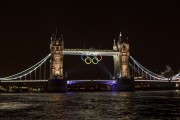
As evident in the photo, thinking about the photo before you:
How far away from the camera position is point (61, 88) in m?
103

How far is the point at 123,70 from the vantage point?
4574 inches

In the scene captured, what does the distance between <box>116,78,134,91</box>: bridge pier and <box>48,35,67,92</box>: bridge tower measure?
44.6 feet

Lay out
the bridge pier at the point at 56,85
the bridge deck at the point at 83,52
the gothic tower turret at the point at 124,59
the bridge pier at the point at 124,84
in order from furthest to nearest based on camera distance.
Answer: the gothic tower turret at the point at 124,59
the bridge pier at the point at 124,84
the bridge deck at the point at 83,52
the bridge pier at the point at 56,85

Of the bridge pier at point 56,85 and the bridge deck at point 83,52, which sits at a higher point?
the bridge deck at point 83,52

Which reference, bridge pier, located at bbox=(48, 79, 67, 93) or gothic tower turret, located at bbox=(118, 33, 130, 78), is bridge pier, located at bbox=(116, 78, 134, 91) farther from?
bridge pier, located at bbox=(48, 79, 67, 93)

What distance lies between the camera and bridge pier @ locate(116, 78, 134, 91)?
11069 centimetres

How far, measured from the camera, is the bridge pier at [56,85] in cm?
10250

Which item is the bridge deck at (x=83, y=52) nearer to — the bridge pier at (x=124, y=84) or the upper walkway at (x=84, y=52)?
the upper walkway at (x=84, y=52)

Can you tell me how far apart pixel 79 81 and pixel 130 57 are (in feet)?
73.9

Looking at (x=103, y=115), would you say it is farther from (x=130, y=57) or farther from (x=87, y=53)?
(x=130, y=57)

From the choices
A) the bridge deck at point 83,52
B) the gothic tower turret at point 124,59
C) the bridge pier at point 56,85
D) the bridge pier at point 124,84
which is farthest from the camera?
the gothic tower turret at point 124,59

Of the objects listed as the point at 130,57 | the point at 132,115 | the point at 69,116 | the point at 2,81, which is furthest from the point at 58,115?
the point at 130,57

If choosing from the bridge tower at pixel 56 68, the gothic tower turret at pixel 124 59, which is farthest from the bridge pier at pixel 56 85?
the gothic tower turret at pixel 124 59

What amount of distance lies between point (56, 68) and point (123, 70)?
17.3 m
